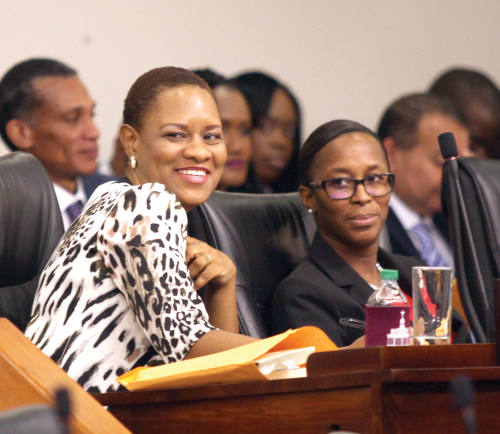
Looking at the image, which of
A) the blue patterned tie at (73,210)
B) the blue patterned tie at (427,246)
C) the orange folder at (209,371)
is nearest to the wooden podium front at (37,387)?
the orange folder at (209,371)

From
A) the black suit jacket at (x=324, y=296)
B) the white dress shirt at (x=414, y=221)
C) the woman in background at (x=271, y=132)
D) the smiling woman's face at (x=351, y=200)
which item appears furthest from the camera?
the woman in background at (x=271, y=132)

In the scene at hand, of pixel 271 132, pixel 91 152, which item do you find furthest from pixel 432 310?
pixel 271 132

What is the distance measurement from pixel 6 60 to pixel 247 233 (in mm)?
1618

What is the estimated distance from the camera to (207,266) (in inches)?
88.7

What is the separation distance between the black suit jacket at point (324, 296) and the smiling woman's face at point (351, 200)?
7 centimetres

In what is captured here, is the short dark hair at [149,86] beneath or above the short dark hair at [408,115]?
above

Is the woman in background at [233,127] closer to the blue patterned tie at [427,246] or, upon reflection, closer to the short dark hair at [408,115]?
the short dark hair at [408,115]

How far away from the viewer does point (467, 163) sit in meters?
2.76

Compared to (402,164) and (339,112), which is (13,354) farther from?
(339,112)

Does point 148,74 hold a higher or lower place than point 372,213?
higher

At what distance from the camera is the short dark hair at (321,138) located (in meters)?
2.86

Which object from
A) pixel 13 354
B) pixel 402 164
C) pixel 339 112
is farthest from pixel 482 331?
pixel 339 112

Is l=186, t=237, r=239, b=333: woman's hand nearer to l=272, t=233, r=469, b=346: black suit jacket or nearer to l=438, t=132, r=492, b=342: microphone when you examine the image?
l=272, t=233, r=469, b=346: black suit jacket

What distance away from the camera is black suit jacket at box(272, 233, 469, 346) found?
2582mm
